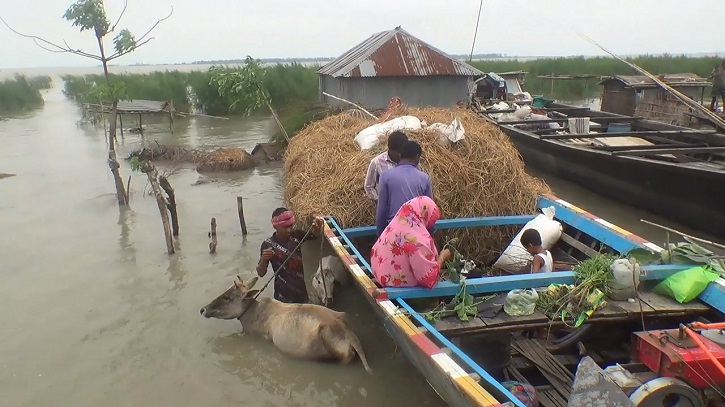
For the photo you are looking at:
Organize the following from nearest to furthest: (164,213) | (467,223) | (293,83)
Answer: (467,223), (164,213), (293,83)

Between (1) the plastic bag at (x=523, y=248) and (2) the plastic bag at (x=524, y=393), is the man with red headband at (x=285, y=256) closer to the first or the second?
(1) the plastic bag at (x=523, y=248)

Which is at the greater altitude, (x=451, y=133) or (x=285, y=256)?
(x=451, y=133)

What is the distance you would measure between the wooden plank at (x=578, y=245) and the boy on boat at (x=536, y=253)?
1.87ft

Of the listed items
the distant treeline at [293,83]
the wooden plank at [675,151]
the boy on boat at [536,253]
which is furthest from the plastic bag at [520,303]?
the distant treeline at [293,83]

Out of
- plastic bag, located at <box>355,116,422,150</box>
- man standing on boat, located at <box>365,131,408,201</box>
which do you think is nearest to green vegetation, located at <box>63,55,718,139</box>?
plastic bag, located at <box>355,116,422,150</box>

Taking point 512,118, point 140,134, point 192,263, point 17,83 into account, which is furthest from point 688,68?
point 17,83

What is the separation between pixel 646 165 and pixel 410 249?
5.48 meters

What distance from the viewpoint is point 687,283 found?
3568mm

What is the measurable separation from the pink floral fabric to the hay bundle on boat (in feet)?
5.91

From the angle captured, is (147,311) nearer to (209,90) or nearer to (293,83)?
(293,83)

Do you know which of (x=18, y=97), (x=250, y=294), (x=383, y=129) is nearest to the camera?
(x=250, y=294)

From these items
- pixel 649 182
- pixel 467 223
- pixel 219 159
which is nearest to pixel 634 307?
pixel 467 223

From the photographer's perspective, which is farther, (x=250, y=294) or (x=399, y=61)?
(x=399, y=61)

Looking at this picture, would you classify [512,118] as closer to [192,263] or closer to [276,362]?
[192,263]
